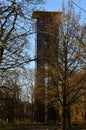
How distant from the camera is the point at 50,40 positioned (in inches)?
1507

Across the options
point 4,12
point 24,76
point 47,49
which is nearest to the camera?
point 4,12

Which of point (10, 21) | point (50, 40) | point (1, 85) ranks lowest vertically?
point (1, 85)

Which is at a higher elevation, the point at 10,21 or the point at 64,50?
the point at 64,50

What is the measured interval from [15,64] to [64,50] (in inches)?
762

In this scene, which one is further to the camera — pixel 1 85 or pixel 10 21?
pixel 1 85

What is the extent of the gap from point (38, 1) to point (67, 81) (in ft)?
63.0

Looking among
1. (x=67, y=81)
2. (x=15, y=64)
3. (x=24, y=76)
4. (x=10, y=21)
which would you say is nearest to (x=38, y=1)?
(x=10, y=21)

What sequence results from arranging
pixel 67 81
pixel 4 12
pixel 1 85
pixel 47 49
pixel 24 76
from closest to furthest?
pixel 4 12 < pixel 24 76 < pixel 1 85 < pixel 67 81 < pixel 47 49

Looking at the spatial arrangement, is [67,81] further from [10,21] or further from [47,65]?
[10,21]

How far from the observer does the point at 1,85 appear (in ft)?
70.9

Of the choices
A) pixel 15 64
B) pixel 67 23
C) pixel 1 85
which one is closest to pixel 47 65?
pixel 67 23

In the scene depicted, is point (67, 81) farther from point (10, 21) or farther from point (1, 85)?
point (10, 21)

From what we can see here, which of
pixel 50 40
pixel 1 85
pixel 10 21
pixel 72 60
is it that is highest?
pixel 50 40

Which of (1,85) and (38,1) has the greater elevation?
(38,1)
